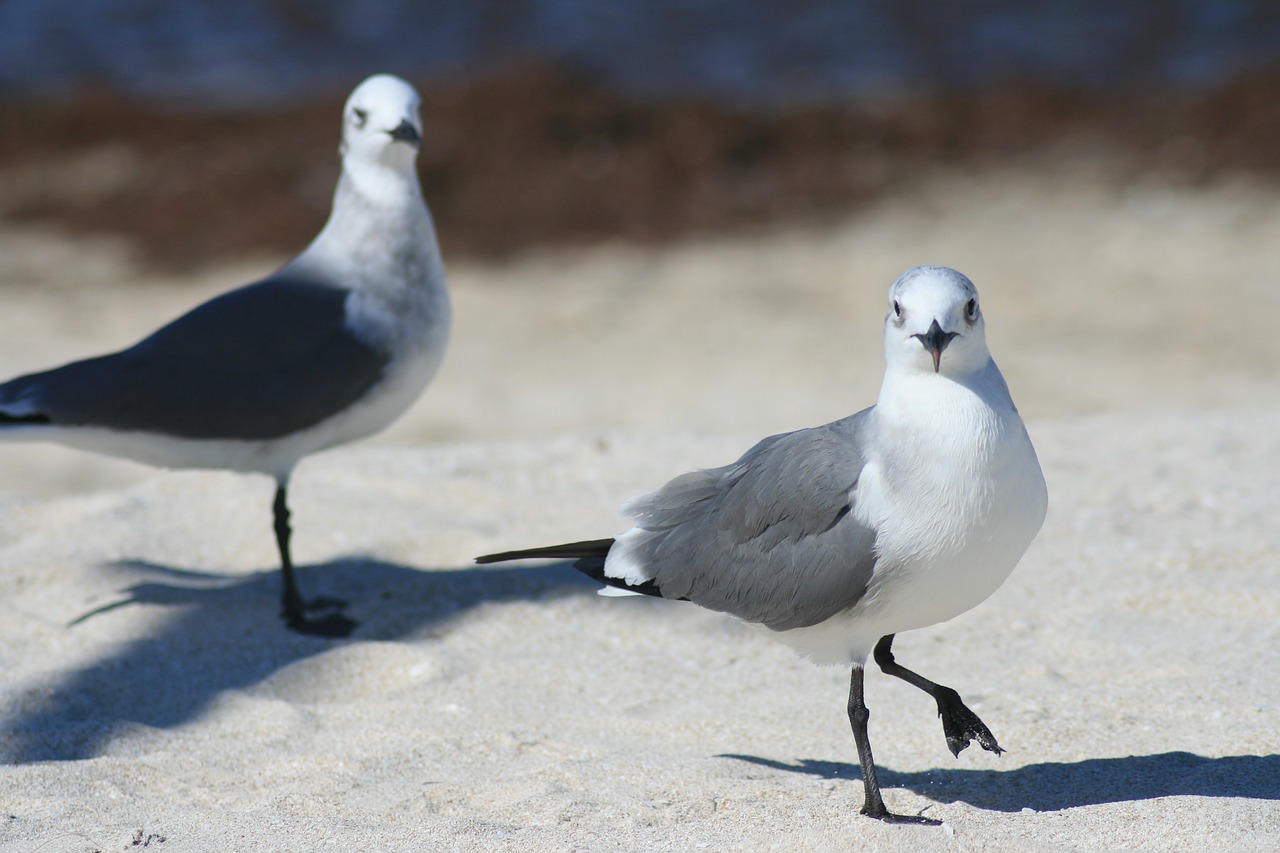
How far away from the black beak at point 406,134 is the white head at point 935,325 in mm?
2313

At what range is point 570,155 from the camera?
43.8ft

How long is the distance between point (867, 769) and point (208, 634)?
7.31 ft

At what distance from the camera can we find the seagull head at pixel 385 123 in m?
4.74

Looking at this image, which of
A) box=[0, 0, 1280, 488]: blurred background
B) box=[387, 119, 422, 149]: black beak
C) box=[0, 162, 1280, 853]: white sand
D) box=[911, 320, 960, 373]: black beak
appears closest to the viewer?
box=[911, 320, 960, 373]: black beak

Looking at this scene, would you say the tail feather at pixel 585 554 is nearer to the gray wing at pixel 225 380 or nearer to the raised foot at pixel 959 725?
the raised foot at pixel 959 725

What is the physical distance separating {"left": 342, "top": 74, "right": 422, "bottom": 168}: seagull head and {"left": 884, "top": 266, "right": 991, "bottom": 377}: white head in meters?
2.37

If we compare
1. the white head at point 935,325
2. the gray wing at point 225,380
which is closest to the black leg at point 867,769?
the white head at point 935,325

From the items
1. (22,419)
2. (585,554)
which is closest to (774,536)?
(585,554)

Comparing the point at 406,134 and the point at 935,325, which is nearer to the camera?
the point at 935,325

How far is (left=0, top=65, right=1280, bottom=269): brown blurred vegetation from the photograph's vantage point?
12047mm

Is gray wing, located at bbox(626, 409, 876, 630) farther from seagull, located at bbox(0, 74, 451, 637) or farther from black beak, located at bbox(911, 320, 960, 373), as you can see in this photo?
seagull, located at bbox(0, 74, 451, 637)

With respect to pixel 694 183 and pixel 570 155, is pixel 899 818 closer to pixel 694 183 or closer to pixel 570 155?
pixel 694 183

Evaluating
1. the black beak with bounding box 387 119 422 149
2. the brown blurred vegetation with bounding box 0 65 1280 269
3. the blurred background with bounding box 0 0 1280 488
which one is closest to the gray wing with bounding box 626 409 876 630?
the black beak with bounding box 387 119 422 149

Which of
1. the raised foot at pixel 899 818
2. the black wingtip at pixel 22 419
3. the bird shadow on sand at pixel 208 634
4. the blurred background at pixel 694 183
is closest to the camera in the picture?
the raised foot at pixel 899 818
